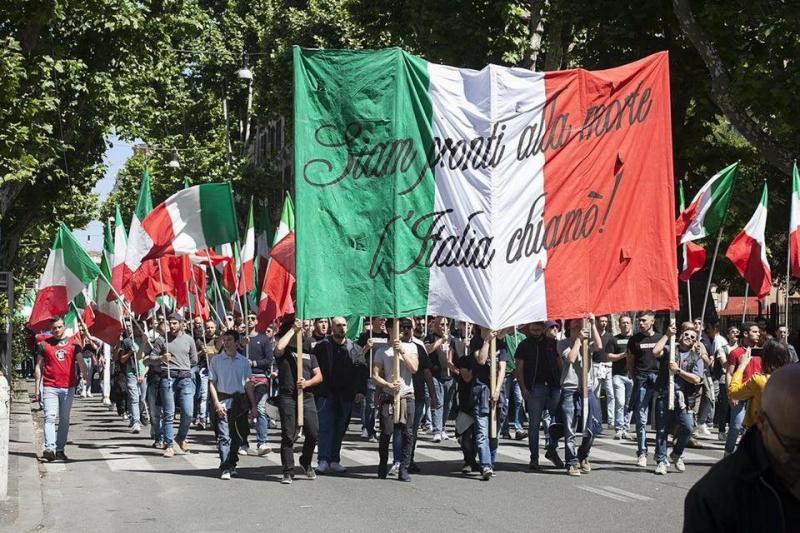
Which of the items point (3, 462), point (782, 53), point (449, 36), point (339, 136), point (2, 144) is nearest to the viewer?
point (3, 462)

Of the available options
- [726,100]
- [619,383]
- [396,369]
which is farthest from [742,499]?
[726,100]

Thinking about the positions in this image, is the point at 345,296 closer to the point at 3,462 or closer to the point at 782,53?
the point at 3,462

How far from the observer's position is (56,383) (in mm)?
15422

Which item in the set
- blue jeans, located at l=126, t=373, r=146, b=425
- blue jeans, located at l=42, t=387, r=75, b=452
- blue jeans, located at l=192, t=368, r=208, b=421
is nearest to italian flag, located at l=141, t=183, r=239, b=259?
blue jeans, located at l=42, t=387, r=75, b=452

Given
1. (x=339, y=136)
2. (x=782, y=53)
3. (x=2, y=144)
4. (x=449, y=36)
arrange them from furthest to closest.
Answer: (x=449, y=36), (x=782, y=53), (x=2, y=144), (x=339, y=136)

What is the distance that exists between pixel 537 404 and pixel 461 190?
3031 millimetres

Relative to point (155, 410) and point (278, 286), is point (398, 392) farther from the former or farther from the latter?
point (155, 410)

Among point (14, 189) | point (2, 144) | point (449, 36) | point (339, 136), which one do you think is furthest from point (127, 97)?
point (339, 136)

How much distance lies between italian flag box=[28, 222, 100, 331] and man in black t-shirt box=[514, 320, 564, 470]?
18.2ft

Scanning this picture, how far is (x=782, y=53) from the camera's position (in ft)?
67.7

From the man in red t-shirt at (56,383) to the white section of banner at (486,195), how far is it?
16.3 feet

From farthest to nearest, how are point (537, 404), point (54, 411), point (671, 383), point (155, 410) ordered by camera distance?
point (155, 410) → point (54, 411) → point (537, 404) → point (671, 383)

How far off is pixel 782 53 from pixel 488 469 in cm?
1042

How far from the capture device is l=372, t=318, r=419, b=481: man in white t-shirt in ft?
44.2
